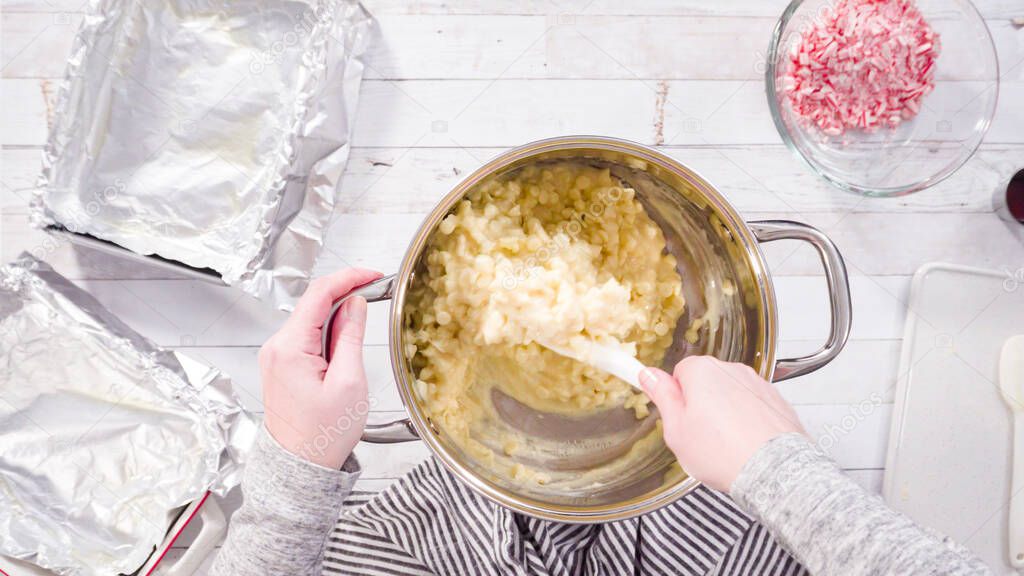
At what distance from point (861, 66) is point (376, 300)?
2.51 ft

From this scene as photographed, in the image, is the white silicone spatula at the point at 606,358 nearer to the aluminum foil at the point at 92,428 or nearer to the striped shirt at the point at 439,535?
the striped shirt at the point at 439,535

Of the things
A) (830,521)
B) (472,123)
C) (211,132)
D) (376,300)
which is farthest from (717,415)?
(211,132)

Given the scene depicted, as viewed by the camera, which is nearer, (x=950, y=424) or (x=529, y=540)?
(x=529, y=540)

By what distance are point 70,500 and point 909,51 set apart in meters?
1.38

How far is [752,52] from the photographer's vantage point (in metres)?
1.07

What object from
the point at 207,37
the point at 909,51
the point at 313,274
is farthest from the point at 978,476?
the point at 207,37

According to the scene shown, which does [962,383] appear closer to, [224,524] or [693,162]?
[693,162]

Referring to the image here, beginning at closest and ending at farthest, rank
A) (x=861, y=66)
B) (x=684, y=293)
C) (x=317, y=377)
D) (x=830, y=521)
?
(x=830, y=521) → (x=317, y=377) → (x=684, y=293) → (x=861, y=66)

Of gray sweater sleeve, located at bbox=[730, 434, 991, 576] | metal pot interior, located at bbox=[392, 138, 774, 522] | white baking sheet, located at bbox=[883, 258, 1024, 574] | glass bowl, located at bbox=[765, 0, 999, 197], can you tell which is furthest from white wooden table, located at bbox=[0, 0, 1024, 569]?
gray sweater sleeve, located at bbox=[730, 434, 991, 576]

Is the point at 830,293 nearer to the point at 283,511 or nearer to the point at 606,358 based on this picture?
the point at 606,358

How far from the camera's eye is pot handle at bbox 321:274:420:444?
0.74 m

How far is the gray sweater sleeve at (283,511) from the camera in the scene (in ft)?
2.44

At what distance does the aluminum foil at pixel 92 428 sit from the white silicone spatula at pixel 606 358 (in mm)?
507

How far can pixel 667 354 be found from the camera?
89cm
